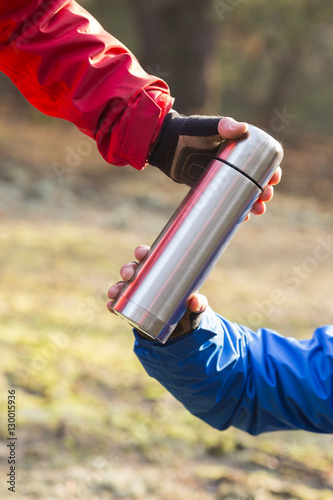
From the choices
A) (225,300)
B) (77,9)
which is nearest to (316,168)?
(225,300)

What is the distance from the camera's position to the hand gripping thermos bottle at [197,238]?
1.29 meters

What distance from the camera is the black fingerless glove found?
147 cm

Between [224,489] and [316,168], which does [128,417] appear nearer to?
[224,489]

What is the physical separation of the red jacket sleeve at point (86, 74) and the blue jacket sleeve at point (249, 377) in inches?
20.7

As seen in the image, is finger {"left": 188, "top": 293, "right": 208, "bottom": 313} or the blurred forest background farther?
the blurred forest background

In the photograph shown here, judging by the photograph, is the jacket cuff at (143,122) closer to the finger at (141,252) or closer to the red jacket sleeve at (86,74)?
the red jacket sleeve at (86,74)

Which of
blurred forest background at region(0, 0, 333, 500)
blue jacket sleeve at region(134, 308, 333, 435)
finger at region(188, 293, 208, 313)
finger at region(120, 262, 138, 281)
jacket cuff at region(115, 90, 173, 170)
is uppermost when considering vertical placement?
jacket cuff at region(115, 90, 173, 170)

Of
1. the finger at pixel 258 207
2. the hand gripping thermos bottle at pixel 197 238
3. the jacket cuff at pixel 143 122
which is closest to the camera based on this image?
the hand gripping thermos bottle at pixel 197 238

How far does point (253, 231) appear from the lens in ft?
21.4

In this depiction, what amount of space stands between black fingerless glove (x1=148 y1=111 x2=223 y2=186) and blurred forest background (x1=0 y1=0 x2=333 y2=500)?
138cm

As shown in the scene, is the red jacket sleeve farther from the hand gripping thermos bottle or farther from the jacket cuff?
the hand gripping thermos bottle

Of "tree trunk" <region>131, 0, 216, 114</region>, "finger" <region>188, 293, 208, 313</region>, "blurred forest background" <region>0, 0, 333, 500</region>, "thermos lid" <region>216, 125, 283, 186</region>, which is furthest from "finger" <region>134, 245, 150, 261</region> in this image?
"tree trunk" <region>131, 0, 216, 114</region>

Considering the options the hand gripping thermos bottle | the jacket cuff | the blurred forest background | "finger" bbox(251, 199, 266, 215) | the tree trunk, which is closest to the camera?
the hand gripping thermos bottle

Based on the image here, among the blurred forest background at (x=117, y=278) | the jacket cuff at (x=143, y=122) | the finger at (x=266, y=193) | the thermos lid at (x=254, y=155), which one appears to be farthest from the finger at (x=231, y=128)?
the blurred forest background at (x=117, y=278)
